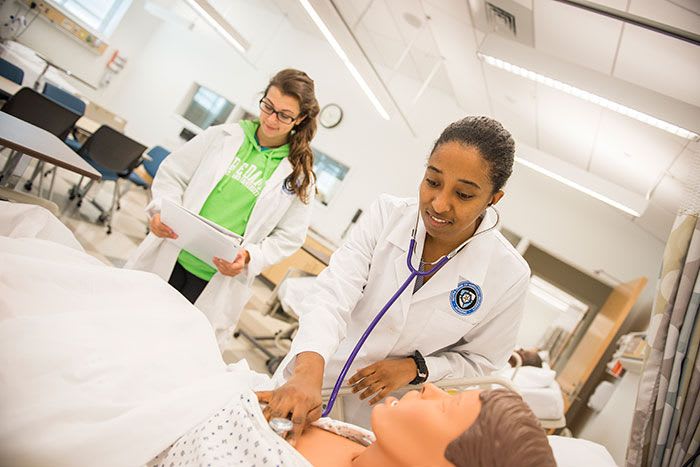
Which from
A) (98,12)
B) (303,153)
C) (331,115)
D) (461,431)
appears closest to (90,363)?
(461,431)

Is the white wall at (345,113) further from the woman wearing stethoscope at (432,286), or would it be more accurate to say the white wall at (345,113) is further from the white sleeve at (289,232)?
the woman wearing stethoscope at (432,286)

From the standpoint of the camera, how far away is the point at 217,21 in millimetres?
4180

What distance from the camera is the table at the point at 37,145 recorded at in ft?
5.21

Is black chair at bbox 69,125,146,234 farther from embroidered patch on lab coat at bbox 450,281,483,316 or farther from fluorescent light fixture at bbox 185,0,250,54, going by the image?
embroidered patch on lab coat at bbox 450,281,483,316

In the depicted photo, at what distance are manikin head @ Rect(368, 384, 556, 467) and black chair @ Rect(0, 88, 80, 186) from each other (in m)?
3.03

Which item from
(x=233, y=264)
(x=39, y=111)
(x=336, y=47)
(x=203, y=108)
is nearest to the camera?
(x=233, y=264)

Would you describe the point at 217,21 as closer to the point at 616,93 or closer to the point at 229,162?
the point at 229,162

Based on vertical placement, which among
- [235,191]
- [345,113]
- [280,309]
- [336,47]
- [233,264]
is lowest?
[280,309]

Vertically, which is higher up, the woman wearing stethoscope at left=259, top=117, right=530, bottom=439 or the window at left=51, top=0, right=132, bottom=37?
the window at left=51, top=0, right=132, bottom=37

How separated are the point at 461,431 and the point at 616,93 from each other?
258 centimetres

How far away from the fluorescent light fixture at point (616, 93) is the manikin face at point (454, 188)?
200cm

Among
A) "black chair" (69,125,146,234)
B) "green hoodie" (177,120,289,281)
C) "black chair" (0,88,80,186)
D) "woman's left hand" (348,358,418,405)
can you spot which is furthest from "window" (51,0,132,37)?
"woman's left hand" (348,358,418,405)

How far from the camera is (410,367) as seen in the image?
1.03 m

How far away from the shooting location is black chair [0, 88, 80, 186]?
2648 millimetres
